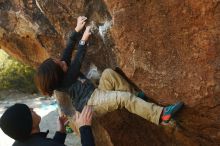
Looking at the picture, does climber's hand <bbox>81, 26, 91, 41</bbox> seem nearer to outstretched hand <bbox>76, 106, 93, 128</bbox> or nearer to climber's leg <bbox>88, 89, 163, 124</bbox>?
climber's leg <bbox>88, 89, 163, 124</bbox>

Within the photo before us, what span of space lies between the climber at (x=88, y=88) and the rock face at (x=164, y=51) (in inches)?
7.9

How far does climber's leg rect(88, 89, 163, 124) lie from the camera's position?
4893 millimetres

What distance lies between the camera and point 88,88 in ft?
17.4

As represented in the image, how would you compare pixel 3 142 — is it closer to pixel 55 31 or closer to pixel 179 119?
pixel 55 31

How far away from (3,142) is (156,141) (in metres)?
6.72

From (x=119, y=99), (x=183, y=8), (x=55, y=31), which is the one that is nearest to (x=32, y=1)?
(x=55, y=31)

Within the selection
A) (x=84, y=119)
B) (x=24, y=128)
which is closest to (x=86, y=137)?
(x=84, y=119)

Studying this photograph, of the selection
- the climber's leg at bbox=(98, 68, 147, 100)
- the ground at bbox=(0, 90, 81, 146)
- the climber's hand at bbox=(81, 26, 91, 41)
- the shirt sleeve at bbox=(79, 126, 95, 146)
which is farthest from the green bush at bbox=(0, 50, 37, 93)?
the shirt sleeve at bbox=(79, 126, 95, 146)

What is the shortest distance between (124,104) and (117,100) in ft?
0.29

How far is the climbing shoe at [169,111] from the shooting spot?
15.6 feet

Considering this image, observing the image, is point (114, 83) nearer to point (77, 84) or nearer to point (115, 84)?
point (115, 84)

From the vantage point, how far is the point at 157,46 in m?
4.78

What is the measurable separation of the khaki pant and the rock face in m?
0.19

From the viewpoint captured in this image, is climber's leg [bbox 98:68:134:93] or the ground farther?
the ground
